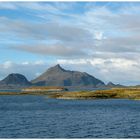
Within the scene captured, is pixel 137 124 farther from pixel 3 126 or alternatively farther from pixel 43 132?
pixel 3 126

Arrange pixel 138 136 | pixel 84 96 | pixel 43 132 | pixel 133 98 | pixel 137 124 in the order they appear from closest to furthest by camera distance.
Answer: pixel 138 136, pixel 43 132, pixel 137 124, pixel 133 98, pixel 84 96

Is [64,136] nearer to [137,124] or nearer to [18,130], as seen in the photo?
[18,130]

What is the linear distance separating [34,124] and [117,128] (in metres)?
18.1

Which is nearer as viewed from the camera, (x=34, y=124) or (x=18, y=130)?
(x=18, y=130)

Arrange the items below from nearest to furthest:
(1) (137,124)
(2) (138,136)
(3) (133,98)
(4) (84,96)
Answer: (2) (138,136), (1) (137,124), (3) (133,98), (4) (84,96)

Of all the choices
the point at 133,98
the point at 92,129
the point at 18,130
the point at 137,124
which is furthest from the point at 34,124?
the point at 133,98

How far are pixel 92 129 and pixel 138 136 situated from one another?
11.1m

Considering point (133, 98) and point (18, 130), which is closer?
point (18, 130)

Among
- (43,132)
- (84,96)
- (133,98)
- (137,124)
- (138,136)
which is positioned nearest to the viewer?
(138,136)

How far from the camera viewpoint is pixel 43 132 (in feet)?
219

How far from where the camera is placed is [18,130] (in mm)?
69312

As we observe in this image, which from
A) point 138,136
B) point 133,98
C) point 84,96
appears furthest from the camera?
point 84,96

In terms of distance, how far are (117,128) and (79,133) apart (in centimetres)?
919

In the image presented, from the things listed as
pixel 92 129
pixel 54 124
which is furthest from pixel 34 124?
pixel 92 129
